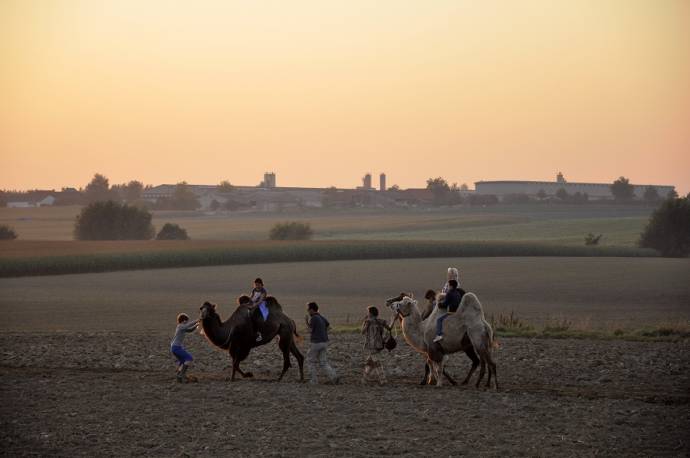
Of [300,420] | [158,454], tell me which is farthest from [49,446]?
[300,420]

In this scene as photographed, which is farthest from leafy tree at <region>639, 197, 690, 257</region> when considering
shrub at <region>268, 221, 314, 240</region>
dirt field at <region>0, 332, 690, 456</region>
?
dirt field at <region>0, 332, 690, 456</region>

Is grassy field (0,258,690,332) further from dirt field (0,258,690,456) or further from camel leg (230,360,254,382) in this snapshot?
camel leg (230,360,254,382)

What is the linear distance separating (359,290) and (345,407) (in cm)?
3348

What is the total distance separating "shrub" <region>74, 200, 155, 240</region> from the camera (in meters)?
101

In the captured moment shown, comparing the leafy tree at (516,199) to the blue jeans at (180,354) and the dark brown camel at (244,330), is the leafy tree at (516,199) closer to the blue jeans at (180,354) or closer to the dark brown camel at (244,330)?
the dark brown camel at (244,330)

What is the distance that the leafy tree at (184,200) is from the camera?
7008 inches

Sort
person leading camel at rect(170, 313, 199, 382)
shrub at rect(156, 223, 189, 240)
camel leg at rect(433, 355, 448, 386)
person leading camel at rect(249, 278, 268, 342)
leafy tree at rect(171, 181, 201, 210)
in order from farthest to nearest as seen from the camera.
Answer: leafy tree at rect(171, 181, 201, 210) → shrub at rect(156, 223, 189, 240) → person leading camel at rect(249, 278, 268, 342) → person leading camel at rect(170, 313, 199, 382) → camel leg at rect(433, 355, 448, 386)

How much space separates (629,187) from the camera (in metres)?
193

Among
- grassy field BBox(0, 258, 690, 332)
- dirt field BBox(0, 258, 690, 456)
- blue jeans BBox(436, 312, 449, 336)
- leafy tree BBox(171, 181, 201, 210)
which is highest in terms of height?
leafy tree BBox(171, 181, 201, 210)

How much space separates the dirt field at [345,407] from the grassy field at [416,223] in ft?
253

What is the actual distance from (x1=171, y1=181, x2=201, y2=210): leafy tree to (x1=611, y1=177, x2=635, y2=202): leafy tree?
254 feet

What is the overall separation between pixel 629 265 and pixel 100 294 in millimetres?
35674

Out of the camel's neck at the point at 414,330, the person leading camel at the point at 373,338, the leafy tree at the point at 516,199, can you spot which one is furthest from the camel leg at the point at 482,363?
the leafy tree at the point at 516,199

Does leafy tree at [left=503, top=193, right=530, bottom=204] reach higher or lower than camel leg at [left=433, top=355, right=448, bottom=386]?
higher
